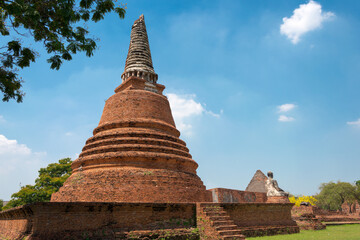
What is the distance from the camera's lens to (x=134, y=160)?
11883 mm

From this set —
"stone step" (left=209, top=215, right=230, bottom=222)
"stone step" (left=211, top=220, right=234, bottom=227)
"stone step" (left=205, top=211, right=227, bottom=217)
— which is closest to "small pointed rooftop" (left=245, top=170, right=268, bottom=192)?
"stone step" (left=205, top=211, right=227, bottom=217)

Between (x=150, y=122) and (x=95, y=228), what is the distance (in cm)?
622

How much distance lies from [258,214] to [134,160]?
256 inches

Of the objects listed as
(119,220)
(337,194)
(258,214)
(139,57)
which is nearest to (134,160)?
(119,220)

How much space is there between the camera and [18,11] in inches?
232

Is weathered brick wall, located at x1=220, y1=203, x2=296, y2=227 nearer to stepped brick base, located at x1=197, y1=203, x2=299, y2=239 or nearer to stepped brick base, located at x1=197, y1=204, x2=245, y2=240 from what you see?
stepped brick base, located at x1=197, y1=203, x2=299, y2=239

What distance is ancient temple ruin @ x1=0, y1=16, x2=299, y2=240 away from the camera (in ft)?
27.9

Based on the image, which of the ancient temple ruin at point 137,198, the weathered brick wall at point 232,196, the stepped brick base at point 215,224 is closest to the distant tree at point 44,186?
the ancient temple ruin at point 137,198

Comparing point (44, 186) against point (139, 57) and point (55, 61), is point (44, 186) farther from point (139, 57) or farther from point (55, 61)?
point (55, 61)

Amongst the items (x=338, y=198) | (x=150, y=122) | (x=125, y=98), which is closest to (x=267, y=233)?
(x=150, y=122)

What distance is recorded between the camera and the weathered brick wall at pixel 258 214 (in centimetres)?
1173

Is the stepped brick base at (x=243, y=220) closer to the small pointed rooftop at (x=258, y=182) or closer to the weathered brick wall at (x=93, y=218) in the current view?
the weathered brick wall at (x=93, y=218)

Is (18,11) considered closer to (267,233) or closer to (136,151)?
(136,151)

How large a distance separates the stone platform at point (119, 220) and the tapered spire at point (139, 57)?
975cm
